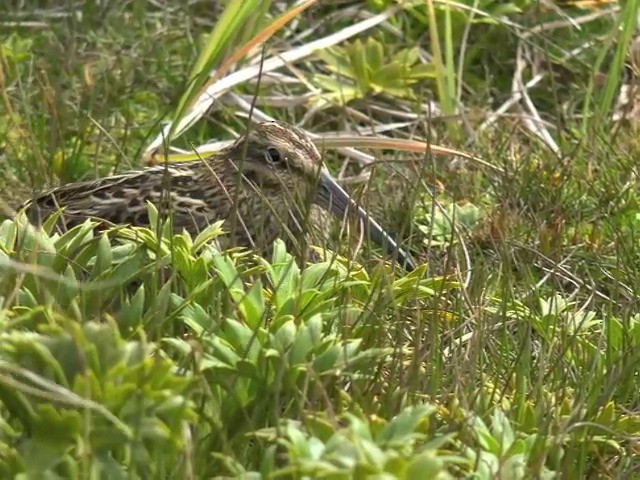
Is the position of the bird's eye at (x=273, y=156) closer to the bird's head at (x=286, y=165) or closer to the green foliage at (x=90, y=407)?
the bird's head at (x=286, y=165)

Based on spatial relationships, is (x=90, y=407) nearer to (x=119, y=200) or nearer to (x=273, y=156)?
(x=119, y=200)

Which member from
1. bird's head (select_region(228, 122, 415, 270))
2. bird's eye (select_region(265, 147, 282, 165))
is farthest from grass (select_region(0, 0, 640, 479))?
bird's eye (select_region(265, 147, 282, 165))

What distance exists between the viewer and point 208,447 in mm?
2283

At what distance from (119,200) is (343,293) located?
112 cm

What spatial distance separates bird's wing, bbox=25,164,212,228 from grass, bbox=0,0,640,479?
8.3 inches

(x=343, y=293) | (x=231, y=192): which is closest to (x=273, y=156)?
(x=231, y=192)

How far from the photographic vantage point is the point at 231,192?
3.90 metres

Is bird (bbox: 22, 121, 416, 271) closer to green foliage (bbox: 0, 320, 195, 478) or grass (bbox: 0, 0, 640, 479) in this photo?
grass (bbox: 0, 0, 640, 479)

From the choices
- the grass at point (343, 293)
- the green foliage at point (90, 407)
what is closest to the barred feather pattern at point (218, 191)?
the grass at point (343, 293)

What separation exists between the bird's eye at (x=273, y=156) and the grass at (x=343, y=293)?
306mm

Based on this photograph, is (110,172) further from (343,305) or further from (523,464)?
(523,464)

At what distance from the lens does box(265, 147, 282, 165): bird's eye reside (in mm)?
3879

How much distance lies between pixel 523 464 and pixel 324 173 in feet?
5.66

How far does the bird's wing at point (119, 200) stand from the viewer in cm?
365
